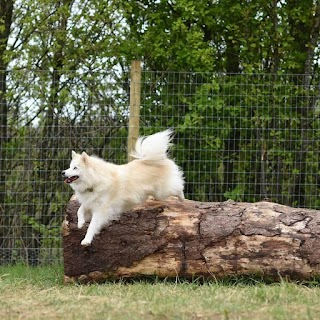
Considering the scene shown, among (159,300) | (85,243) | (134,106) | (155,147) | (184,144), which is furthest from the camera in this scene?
(184,144)

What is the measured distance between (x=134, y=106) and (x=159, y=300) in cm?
370

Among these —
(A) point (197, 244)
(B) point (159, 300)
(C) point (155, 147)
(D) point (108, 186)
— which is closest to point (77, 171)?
(D) point (108, 186)

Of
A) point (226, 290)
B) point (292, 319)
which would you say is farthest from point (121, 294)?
point (292, 319)

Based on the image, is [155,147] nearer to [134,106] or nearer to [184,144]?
[134,106]

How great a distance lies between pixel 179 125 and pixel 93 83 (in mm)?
1294

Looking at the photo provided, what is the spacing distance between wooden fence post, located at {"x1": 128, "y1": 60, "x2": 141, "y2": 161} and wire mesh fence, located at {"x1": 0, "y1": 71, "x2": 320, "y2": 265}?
62cm

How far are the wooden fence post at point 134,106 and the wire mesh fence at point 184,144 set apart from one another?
0.62 metres

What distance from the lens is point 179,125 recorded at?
9.79 metres

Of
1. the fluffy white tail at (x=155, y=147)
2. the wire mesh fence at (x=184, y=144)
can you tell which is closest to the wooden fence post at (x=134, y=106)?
the wire mesh fence at (x=184, y=144)

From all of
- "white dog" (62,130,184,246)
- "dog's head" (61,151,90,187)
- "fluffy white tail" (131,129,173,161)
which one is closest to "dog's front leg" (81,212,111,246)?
"white dog" (62,130,184,246)

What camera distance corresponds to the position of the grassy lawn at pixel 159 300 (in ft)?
17.3

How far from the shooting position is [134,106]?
911 cm

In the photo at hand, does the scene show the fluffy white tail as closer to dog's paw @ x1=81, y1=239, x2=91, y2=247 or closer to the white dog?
the white dog

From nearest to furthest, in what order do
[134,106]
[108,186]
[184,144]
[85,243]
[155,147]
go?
[85,243] < [108,186] < [155,147] < [134,106] < [184,144]
